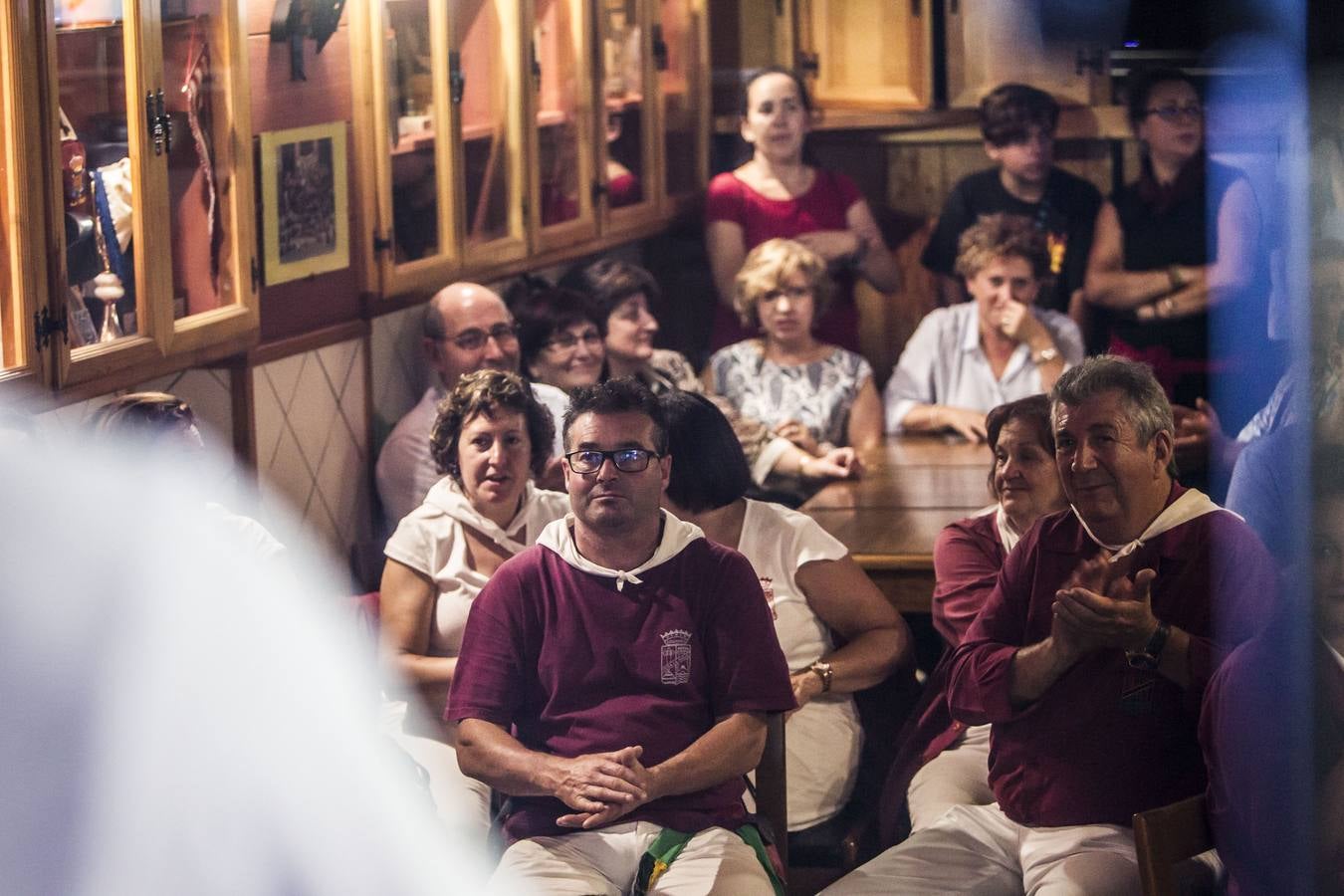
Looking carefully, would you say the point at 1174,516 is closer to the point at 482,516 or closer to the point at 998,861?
the point at 998,861

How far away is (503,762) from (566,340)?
4.93 ft

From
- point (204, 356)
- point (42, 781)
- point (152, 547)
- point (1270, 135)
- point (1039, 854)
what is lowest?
point (1039, 854)

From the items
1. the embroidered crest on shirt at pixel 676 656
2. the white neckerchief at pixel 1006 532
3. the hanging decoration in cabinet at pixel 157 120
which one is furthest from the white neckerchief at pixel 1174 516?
the hanging decoration in cabinet at pixel 157 120

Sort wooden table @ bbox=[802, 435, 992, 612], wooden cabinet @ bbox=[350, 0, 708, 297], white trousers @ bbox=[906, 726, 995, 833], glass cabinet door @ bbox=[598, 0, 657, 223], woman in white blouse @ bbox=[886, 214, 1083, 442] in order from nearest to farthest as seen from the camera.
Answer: white trousers @ bbox=[906, 726, 995, 833] < wooden table @ bbox=[802, 435, 992, 612] < wooden cabinet @ bbox=[350, 0, 708, 297] < woman in white blouse @ bbox=[886, 214, 1083, 442] < glass cabinet door @ bbox=[598, 0, 657, 223]

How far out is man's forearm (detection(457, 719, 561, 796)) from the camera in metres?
2.45

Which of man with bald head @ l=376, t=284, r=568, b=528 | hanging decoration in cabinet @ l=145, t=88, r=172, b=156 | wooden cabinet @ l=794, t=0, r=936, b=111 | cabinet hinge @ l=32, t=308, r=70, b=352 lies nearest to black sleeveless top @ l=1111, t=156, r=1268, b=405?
wooden cabinet @ l=794, t=0, r=936, b=111

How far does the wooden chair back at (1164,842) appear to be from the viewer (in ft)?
7.24

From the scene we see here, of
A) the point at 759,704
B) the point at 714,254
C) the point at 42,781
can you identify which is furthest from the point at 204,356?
the point at 714,254

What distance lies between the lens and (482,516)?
2939mm

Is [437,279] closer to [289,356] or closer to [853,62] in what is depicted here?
[289,356]

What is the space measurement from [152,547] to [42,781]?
43 cm

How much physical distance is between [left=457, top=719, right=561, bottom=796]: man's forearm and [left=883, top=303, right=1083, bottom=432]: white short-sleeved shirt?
2019 millimetres

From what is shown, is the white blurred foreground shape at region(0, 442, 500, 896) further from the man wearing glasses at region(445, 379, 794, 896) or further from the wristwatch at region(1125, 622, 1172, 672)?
the wristwatch at region(1125, 622, 1172, 672)

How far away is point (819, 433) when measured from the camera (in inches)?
165
